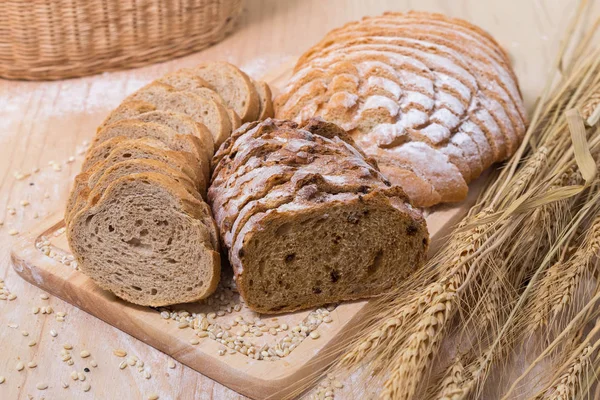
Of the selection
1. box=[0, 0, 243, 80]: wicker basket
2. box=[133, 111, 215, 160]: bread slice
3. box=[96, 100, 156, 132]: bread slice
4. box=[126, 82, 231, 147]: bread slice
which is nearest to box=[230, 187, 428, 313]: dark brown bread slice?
box=[133, 111, 215, 160]: bread slice

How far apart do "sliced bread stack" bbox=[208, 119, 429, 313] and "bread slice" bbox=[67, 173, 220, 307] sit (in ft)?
0.45

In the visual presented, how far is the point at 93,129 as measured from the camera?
413 cm

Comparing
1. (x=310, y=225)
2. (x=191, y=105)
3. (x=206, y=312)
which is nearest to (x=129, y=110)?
(x=191, y=105)

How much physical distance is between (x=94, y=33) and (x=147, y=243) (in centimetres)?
208

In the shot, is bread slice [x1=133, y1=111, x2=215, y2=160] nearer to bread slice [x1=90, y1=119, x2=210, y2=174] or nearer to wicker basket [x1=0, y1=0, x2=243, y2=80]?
bread slice [x1=90, y1=119, x2=210, y2=174]

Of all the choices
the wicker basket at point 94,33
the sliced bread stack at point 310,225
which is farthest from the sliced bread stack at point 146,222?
the wicker basket at point 94,33

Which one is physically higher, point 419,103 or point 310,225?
point 419,103

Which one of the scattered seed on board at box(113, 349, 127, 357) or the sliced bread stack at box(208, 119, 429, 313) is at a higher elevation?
the sliced bread stack at box(208, 119, 429, 313)

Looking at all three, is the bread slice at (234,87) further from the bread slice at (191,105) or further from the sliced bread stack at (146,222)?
the sliced bread stack at (146,222)

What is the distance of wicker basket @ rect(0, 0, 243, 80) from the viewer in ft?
13.9

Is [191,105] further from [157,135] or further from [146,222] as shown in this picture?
[146,222]

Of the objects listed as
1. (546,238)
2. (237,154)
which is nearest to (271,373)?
(237,154)

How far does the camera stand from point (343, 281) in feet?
9.15

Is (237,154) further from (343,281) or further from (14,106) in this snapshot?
(14,106)
